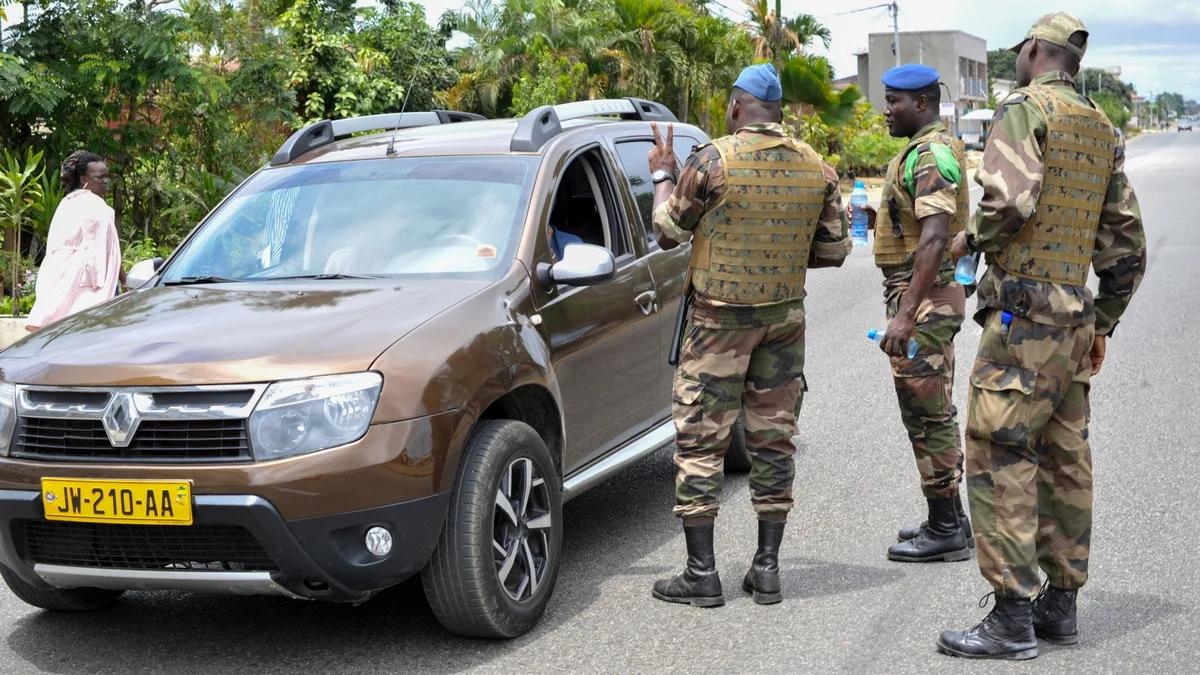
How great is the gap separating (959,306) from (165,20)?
10862 mm

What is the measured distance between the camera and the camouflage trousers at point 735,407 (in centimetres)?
505

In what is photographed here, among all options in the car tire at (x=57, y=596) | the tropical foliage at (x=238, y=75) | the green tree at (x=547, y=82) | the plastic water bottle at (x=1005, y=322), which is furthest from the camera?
the green tree at (x=547, y=82)

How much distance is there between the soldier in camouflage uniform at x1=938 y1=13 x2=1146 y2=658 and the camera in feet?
14.1

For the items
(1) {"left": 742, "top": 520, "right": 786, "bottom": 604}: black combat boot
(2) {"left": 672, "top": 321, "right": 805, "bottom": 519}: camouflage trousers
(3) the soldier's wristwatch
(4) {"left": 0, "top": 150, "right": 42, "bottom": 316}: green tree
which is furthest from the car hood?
(4) {"left": 0, "top": 150, "right": 42, "bottom": 316}: green tree

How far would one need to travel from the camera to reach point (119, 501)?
13.5ft

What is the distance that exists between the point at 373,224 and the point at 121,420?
1.52 metres

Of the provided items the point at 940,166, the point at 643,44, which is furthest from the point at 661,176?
the point at 643,44

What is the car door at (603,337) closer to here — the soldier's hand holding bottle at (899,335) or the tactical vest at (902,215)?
the tactical vest at (902,215)

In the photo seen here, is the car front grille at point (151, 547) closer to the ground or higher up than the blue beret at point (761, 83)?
closer to the ground

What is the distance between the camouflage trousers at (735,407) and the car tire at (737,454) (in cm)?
162

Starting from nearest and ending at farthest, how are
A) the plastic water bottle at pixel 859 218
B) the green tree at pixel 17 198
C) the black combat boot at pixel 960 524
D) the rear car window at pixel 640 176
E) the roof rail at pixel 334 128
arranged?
the black combat boot at pixel 960 524 < the roof rail at pixel 334 128 < the rear car window at pixel 640 176 < the plastic water bottle at pixel 859 218 < the green tree at pixel 17 198

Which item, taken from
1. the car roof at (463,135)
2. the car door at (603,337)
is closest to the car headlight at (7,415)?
the car door at (603,337)

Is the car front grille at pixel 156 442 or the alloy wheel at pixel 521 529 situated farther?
the alloy wheel at pixel 521 529

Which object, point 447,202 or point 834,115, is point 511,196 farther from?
point 834,115
